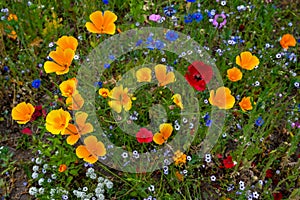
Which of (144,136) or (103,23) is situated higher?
(103,23)

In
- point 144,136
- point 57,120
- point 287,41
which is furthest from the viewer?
point 287,41

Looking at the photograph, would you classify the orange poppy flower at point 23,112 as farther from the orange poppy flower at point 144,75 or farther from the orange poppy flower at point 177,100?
the orange poppy flower at point 177,100

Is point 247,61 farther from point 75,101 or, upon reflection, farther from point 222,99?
point 75,101

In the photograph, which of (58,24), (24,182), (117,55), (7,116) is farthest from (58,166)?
(58,24)

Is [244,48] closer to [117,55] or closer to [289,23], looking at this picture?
[289,23]

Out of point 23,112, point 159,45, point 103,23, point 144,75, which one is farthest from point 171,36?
point 23,112

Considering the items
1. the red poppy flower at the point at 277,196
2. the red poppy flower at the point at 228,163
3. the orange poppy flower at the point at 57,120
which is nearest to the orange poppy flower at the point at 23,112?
the orange poppy flower at the point at 57,120

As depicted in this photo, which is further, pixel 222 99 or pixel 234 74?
pixel 234 74

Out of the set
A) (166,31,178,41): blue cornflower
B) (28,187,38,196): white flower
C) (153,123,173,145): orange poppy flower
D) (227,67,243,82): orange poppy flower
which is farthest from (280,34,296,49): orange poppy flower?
(28,187,38,196): white flower
